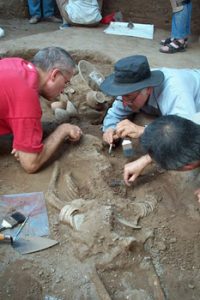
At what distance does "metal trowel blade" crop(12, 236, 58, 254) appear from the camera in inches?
97.8

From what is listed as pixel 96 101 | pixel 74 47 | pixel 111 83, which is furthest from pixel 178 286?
pixel 74 47

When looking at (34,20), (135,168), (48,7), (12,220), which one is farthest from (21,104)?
(48,7)

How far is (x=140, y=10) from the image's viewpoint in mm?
6820

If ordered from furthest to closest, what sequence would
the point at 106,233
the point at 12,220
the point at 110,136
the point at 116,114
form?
the point at 116,114, the point at 110,136, the point at 12,220, the point at 106,233

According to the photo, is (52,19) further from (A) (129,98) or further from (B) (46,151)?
(B) (46,151)

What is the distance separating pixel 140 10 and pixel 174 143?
5173mm

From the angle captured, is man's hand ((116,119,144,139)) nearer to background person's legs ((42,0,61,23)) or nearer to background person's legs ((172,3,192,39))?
background person's legs ((172,3,192,39))

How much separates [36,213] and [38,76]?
104cm

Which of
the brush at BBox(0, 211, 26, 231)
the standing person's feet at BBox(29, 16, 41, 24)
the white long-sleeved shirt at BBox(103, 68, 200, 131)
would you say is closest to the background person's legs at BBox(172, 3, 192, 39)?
the white long-sleeved shirt at BBox(103, 68, 200, 131)

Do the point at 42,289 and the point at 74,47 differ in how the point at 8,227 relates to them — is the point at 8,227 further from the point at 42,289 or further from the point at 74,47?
the point at 74,47

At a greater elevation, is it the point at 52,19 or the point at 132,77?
the point at 132,77

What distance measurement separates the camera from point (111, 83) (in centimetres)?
337

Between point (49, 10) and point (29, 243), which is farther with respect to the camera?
point (49, 10)

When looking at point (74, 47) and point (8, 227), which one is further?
point (74, 47)
